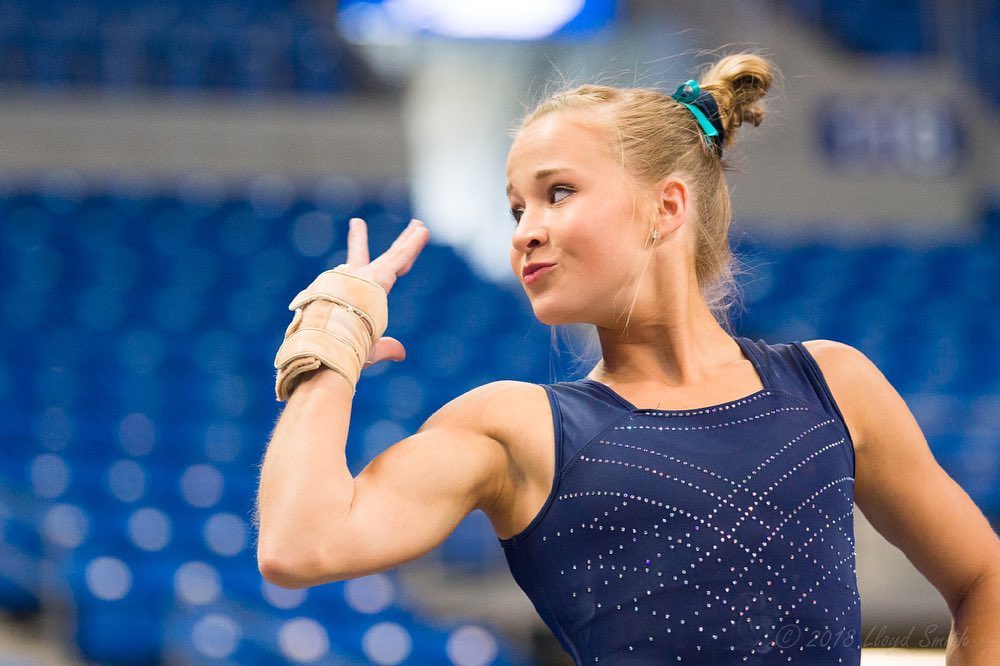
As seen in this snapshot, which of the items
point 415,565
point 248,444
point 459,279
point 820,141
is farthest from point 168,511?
point 820,141

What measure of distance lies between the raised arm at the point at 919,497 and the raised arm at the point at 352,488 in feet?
1.47

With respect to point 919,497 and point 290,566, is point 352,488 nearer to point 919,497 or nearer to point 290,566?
point 290,566

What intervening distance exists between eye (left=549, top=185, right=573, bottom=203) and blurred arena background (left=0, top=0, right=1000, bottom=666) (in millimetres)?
2688

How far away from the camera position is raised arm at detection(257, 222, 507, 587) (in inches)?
46.5

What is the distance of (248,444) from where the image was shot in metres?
5.56

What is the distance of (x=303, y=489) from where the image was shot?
1.19 m

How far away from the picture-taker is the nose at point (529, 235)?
138cm

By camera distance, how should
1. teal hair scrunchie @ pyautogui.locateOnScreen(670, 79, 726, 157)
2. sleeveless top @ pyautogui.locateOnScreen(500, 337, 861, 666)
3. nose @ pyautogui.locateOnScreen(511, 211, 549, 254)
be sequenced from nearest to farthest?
sleeveless top @ pyautogui.locateOnScreen(500, 337, 861, 666)
nose @ pyautogui.locateOnScreen(511, 211, 549, 254)
teal hair scrunchie @ pyautogui.locateOnScreen(670, 79, 726, 157)

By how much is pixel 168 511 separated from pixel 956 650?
4.10m

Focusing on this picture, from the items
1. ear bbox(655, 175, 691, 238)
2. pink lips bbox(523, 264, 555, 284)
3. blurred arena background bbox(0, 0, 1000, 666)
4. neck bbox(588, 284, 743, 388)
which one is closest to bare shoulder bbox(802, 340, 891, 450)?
neck bbox(588, 284, 743, 388)

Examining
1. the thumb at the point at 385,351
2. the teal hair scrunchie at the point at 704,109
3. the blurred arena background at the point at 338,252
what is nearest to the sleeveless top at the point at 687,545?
the thumb at the point at 385,351

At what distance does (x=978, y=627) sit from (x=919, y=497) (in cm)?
17

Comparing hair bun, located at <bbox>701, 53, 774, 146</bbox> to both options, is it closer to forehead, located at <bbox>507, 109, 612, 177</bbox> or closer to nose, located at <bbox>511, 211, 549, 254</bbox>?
forehead, located at <bbox>507, 109, 612, 177</bbox>

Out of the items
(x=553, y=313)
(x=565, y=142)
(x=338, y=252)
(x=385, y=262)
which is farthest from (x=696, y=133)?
(x=338, y=252)
